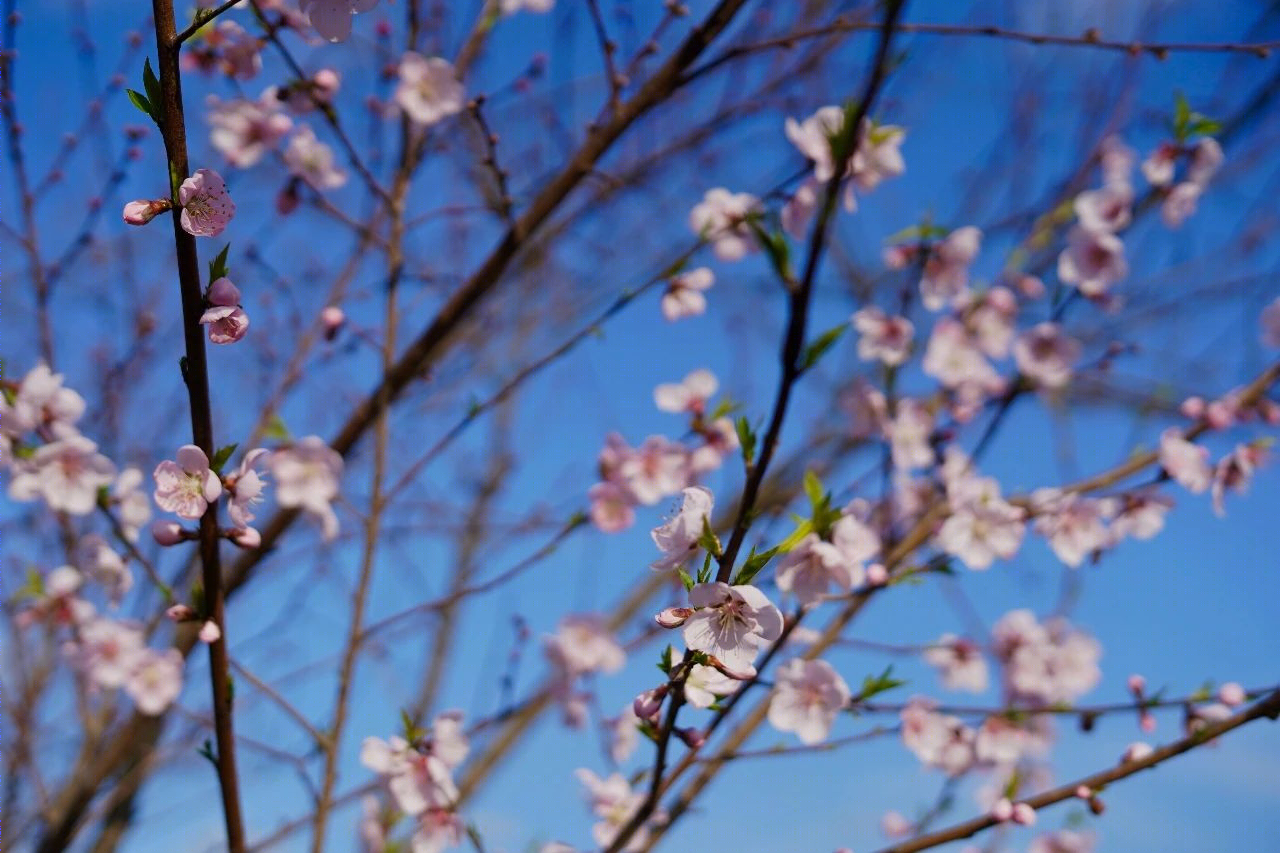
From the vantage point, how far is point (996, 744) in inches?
112

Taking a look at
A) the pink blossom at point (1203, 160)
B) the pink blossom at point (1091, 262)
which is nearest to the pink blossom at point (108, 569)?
the pink blossom at point (1091, 262)

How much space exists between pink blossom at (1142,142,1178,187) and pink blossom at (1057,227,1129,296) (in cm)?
24

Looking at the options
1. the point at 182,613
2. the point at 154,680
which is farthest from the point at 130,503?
the point at 182,613

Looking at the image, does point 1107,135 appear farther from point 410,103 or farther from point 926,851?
point 926,851

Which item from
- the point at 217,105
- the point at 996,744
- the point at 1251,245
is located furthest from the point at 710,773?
the point at 1251,245

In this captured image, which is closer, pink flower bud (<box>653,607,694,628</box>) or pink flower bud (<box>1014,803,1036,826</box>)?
pink flower bud (<box>653,607,694,628</box>)

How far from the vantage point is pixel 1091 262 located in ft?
10.8

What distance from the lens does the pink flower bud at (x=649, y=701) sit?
4.48 ft

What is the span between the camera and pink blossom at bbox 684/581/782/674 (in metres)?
1.25

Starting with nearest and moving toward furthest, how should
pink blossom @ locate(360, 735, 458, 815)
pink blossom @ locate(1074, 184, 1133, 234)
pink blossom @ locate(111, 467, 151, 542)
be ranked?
pink blossom @ locate(360, 735, 458, 815), pink blossom @ locate(111, 467, 151, 542), pink blossom @ locate(1074, 184, 1133, 234)

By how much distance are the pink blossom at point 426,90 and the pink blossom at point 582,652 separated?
1876 millimetres

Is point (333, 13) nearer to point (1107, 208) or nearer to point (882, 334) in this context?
point (882, 334)

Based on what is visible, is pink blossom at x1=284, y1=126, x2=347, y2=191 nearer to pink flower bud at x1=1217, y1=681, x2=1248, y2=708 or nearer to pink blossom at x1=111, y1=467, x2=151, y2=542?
pink blossom at x1=111, y1=467, x2=151, y2=542

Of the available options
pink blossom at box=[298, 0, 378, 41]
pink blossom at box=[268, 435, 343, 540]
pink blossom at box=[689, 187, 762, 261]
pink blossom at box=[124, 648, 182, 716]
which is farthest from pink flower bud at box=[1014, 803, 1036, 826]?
pink blossom at box=[124, 648, 182, 716]
